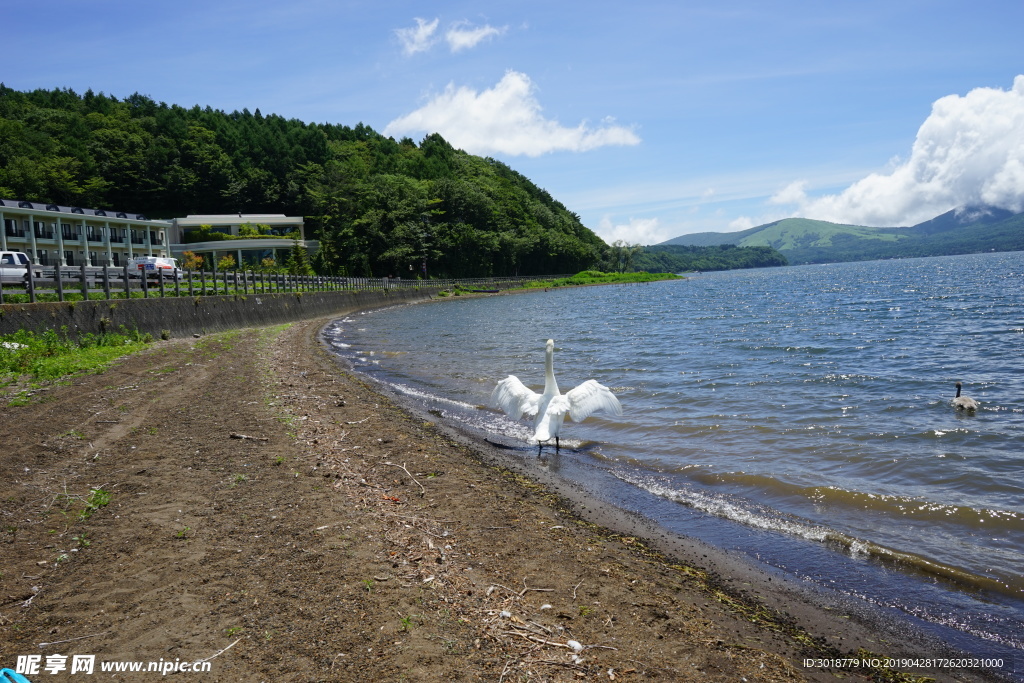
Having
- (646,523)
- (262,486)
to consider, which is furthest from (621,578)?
(262,486)

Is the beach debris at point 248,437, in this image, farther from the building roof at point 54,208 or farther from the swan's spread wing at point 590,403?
the building roof at point 54,208

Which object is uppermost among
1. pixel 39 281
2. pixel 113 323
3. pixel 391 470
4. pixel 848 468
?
pixel 39 281

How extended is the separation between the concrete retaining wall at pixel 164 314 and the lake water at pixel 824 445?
587 cm

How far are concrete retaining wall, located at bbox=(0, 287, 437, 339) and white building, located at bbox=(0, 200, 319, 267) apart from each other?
11344 millimetres

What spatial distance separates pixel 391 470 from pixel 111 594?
3553mm

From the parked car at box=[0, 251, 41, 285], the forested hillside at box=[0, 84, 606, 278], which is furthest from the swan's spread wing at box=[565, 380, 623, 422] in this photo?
the forested hillside at box=[0, 84, 606, 278]

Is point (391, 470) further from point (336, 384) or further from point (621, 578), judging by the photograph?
point (336, 384)

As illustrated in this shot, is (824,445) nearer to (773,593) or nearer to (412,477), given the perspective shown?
(773,593)

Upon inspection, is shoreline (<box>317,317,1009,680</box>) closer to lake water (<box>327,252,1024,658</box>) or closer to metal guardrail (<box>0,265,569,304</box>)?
lake water (<box>327,252,1024,658</box>)

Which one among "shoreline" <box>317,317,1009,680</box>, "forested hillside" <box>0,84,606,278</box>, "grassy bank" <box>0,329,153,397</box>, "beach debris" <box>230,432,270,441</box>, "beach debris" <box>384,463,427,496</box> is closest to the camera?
"shoreline" <box>317,317,1009,680</box>

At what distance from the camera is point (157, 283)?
22250mm

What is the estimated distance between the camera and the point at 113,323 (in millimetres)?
17422

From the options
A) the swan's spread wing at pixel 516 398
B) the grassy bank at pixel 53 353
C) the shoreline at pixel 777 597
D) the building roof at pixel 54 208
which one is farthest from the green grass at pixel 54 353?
the building roof at pixel 54 208

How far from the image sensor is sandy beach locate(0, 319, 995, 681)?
364cm
